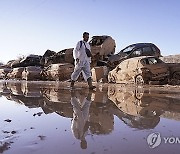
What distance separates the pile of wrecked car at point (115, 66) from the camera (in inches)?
514

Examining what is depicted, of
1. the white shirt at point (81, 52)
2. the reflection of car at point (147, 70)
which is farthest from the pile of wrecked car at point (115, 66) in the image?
the white shirt at point (81, 52)

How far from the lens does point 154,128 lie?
3.62 m

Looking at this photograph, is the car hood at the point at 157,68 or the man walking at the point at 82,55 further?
the car hood at the point at 157,68

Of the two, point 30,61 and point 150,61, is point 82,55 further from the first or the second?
point 30,61

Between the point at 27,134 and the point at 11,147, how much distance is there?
58cm

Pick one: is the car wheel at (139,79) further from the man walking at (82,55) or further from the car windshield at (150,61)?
the man walking at (82,55)

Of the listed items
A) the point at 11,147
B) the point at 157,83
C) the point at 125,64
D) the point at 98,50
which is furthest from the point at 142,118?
the point at 98,50

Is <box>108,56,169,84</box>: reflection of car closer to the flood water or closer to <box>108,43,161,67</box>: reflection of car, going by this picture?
<box>108,43,161,67</box>: reflection of car

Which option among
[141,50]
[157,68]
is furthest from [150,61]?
[141,50]

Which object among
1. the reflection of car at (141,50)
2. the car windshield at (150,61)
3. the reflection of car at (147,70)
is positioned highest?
the reflection of car at (141,50)

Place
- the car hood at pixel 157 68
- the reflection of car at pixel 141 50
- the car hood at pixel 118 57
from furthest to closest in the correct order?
the car hood at pixel 118 57
the reflection of car at pixel 141 50
the car hood at pixel 157 68

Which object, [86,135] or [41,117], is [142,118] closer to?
[86,135]

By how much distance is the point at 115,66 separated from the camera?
1902cm

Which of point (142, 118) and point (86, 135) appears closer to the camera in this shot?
point (86, 135)
